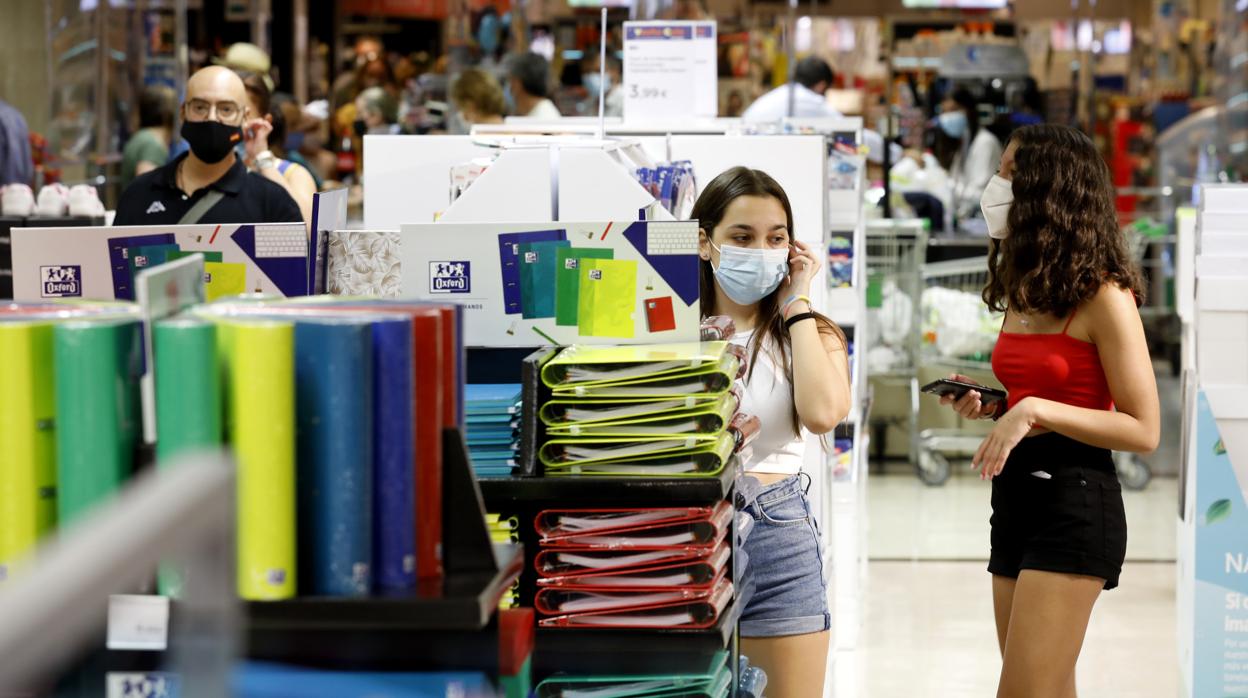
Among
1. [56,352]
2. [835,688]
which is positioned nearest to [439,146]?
[835,688]

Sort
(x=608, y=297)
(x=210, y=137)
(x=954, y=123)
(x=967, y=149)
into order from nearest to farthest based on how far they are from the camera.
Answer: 1. (x=608, y=297)
2. (x=210, y=137)
3. (x=967, y=149)
4. (x=954, y=123)

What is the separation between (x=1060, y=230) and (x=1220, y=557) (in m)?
1.24

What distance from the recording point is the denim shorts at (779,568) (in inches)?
120

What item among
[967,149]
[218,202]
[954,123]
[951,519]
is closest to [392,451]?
[218,202]

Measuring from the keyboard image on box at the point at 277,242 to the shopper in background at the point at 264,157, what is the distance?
2.38m

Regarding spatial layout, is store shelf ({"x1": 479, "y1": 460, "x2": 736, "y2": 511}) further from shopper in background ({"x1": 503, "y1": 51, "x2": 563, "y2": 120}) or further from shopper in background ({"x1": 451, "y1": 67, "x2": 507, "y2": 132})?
shopper in background ({"x1": 503, "y1": 51, "x2": 563, "y2": 120})

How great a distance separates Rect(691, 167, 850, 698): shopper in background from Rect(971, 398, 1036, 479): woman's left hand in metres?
0.32

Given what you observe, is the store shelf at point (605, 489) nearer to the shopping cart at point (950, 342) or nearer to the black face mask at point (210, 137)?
the black face mask at point (210, 137)

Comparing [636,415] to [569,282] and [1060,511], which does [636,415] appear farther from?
[1060,511]

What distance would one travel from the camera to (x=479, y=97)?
752 centimetres

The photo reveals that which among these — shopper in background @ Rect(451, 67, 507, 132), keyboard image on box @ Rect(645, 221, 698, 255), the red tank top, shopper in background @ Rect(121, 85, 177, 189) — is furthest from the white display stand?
shopper in background @ Rect(121, 85, 177, 189)

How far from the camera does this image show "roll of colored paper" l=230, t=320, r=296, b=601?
5.38 ft

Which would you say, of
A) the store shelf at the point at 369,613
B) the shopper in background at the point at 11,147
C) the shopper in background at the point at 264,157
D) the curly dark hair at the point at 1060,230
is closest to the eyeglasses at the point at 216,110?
the shopper in background at the point at 264,157

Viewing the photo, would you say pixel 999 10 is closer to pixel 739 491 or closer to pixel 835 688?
pixel 835 688
